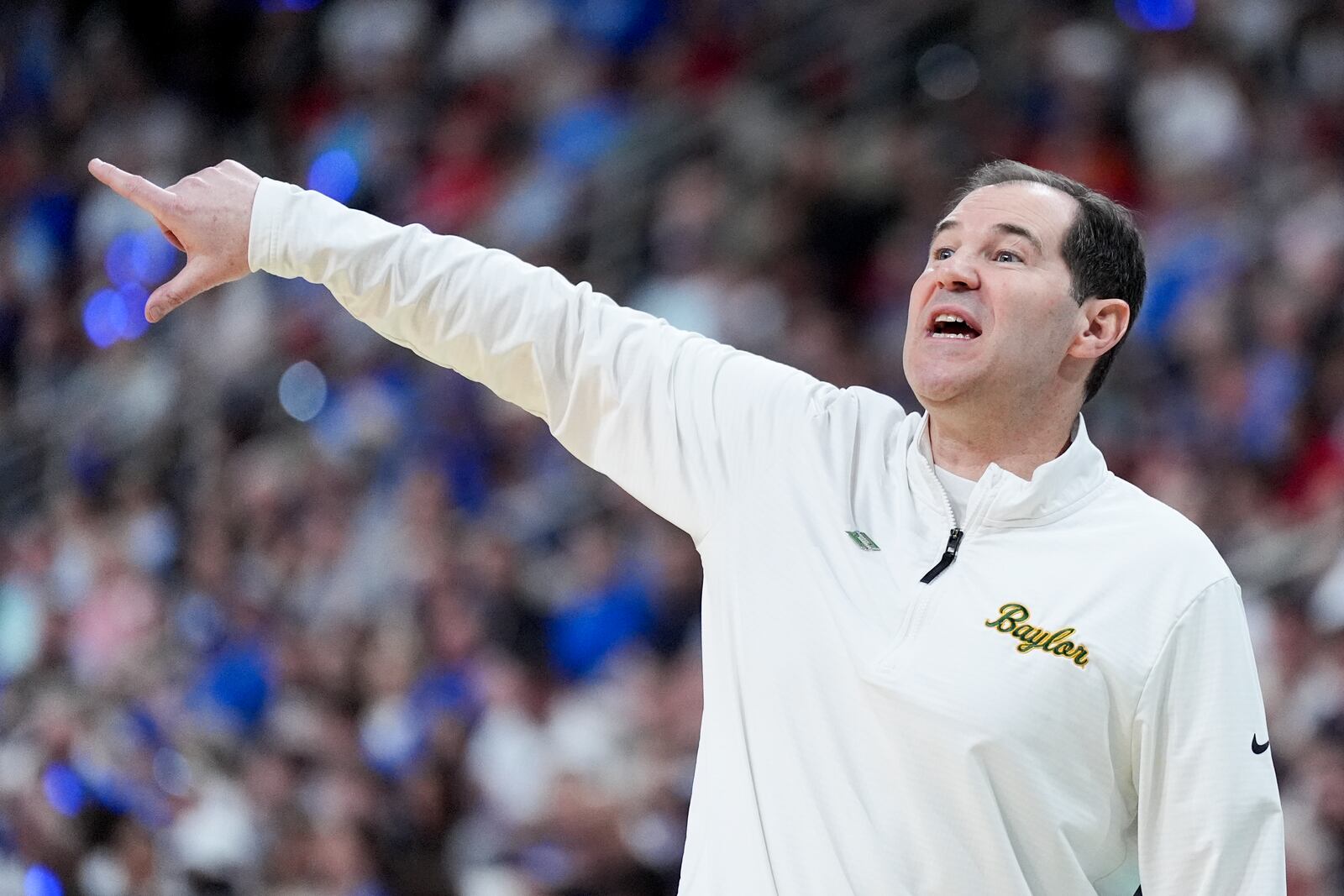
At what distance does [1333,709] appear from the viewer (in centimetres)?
520


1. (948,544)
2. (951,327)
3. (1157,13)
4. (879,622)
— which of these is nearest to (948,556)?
(948,544)

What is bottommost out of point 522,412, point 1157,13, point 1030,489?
point 1030,489

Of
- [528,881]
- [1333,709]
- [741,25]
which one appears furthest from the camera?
[741,25]

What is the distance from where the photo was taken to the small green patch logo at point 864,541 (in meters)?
2.62

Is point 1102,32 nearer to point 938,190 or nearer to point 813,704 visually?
point 938,190

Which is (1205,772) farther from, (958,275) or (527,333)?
(527,333)

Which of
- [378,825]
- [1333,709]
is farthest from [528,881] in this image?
[1333,709]

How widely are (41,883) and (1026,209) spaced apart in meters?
5.53

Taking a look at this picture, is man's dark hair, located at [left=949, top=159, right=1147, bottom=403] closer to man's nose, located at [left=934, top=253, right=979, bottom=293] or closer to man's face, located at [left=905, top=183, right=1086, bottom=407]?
man's face, located at [left=905, top=183, right=1086, bottom=407]

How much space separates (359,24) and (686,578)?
16.1 feet

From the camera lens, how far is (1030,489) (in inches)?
103

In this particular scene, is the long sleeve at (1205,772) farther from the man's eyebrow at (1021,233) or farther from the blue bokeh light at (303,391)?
the blue bokeh light at (303,391)

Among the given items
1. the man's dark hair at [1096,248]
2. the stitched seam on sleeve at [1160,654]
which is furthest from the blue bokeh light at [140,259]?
the stitched seam on sleeve at [1160,654]

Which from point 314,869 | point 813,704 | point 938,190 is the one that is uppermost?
point 938,190
